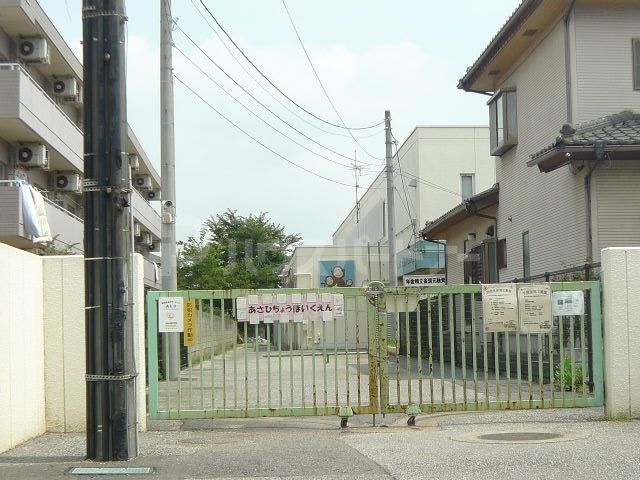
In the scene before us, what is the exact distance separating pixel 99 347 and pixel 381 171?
141ft

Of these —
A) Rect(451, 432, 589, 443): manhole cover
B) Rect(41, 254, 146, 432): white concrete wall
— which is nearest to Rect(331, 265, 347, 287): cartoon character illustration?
Rect(41, 254, 146, 432): white concrete wall

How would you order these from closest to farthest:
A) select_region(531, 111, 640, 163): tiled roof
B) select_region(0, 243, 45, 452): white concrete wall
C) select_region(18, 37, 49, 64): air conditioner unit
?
select_region(0, 243, 45, 452): white concrete wall
select_region(531, 111, 640, 163): tiled roof
select_region(18, 37, 49, 64): air conditioner unit

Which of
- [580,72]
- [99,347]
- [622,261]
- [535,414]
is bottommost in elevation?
[535,414]

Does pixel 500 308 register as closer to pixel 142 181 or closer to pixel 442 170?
pixel 442 170

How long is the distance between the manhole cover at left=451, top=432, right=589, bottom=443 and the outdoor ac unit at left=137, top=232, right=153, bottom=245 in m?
42.4

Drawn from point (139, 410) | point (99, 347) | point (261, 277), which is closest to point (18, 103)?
point (139, 410)

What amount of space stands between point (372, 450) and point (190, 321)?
3.03 m

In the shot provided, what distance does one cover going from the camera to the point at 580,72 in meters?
19.1

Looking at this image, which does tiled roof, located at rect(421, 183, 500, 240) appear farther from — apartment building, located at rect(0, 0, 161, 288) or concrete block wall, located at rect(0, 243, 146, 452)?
concrete block wall, located at rect(0, 243, 146, 452)

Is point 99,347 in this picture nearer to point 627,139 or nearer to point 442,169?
point 627,139

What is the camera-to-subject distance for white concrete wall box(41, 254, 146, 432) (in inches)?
A: 426

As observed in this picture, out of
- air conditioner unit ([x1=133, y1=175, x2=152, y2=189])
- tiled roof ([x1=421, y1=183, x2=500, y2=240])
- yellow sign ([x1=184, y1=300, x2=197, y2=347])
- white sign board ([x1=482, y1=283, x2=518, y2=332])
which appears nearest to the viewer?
yellow sign ([x1=184, y1=300, x2=197, y2=347])

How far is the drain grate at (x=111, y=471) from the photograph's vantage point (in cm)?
812

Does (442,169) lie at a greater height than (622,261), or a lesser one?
greater
